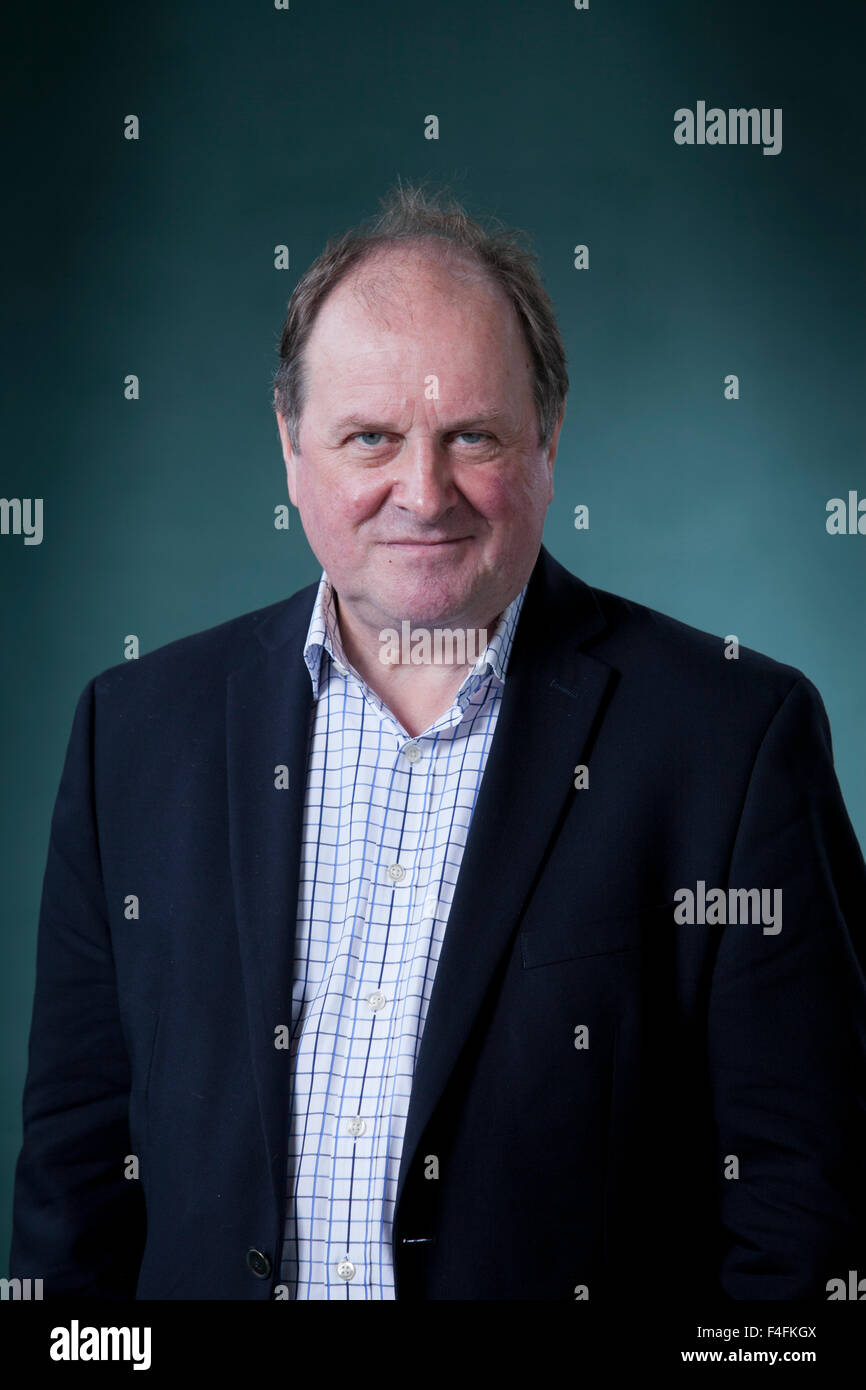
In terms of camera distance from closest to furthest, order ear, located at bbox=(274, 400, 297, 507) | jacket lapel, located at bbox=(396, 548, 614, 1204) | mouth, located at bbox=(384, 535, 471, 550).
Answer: jacket lapel, located at bbox=(396, 548, 614, 1204)
mouth, located at bbox=(384, 535, 471, 550)
ear, located at bbox=(274, 400, 297, 507)

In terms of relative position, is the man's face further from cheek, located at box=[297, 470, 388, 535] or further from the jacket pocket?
the jacket pocket

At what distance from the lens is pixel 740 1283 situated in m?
1.78

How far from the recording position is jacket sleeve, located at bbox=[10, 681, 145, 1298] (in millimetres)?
1995

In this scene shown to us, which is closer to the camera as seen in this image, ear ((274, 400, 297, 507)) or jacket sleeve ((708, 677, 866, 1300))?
jacket sleeve ((708, 677, 866, 1300))

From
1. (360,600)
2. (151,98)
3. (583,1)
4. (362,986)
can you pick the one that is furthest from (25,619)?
(583,1)

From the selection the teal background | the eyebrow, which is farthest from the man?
the teal background

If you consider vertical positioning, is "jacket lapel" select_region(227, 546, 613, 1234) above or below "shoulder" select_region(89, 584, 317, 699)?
below

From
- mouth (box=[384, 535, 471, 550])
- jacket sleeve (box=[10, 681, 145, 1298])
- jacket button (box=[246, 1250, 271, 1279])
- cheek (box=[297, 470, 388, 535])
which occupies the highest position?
cheek (box=[297, 470, 388, 535])

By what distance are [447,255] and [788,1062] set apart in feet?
3.60

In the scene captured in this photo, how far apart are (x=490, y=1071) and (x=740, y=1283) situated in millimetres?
414

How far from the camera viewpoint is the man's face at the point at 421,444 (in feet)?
5.87

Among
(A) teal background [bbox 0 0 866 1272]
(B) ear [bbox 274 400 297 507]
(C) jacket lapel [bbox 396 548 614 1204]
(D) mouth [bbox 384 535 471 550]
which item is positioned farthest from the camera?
(A) teal background [bbox 0 0 866 1272]

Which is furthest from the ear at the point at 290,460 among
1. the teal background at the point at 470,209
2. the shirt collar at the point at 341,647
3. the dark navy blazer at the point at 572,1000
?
the teal background at the point at 470,209
